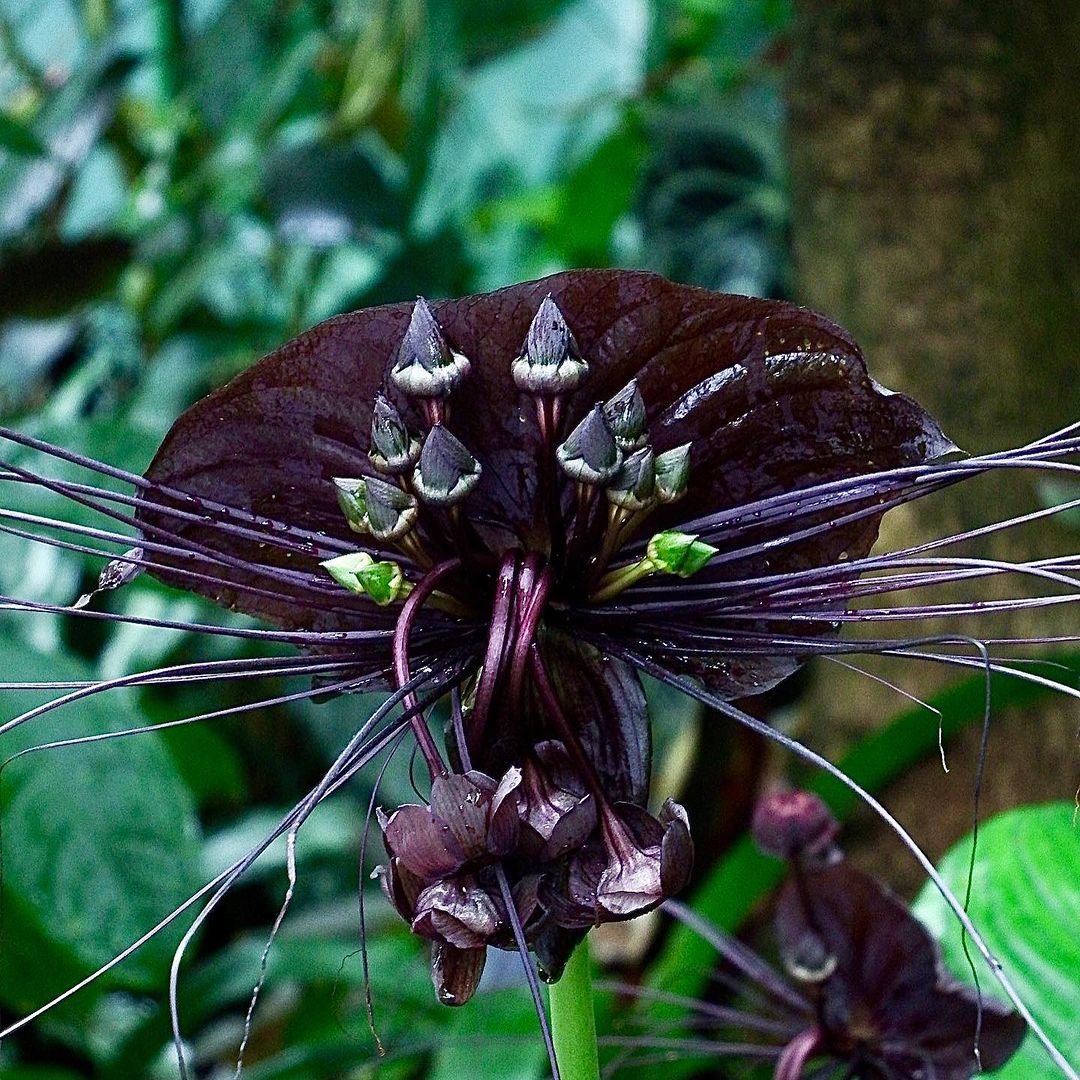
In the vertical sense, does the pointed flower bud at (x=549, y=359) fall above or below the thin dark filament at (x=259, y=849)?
above

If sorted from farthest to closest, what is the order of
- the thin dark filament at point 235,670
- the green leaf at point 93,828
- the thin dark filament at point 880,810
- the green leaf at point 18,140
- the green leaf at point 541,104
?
1. the green leaf at point 541,104
2. the green leaf at point 18,140
3. the green leaf at point 93,828
4. the thin dark filament at point 235,670
5. the thin dark filament at point 880,810

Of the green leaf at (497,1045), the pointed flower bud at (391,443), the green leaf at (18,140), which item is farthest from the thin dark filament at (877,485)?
the green leaf at (18,140)

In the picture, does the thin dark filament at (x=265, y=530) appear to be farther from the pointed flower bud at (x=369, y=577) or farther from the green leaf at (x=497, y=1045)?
the green leaf at (x=497, y=1045)

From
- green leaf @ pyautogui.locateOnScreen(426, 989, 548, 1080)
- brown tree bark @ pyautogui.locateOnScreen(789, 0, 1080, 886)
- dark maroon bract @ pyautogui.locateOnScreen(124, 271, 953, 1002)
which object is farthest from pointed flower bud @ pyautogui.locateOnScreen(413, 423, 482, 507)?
brown tree bark @ pyautogui.locateOnScreen(789, 0, 1080, 886)

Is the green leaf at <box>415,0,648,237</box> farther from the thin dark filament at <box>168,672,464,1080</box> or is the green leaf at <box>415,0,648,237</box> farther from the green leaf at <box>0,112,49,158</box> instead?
the thin dark filament at <box>168,672,464,1080</box>

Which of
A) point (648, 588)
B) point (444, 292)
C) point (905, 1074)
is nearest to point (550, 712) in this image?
point (648, 588)

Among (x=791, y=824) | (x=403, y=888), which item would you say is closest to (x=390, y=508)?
(x=403, y=888)
